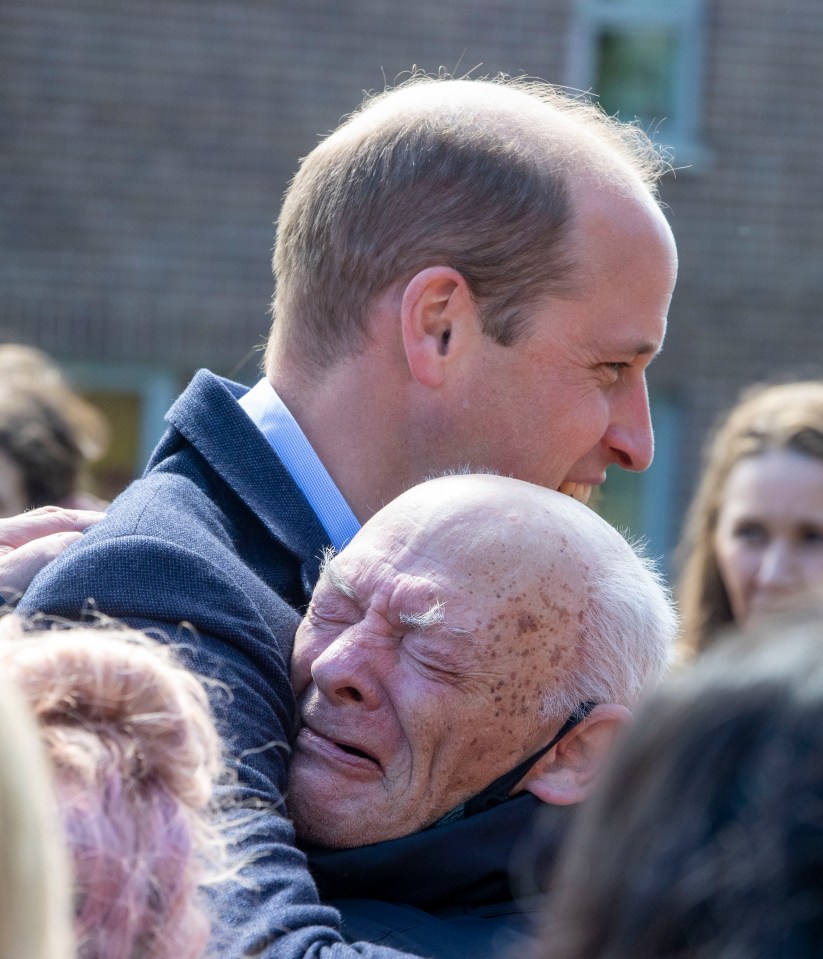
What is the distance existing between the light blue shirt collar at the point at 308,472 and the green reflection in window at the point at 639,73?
6.77m

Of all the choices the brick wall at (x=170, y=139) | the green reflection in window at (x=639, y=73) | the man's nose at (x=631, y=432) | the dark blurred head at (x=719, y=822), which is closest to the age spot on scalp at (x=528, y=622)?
the man's nose at (x=631, y=432)

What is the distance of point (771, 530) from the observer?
4.75 metres

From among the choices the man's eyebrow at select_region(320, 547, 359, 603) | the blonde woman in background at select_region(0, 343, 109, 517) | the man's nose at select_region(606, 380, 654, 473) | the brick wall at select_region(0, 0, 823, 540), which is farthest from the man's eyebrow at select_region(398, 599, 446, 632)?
the brick wall at select_region(0, 0, 823, 540)

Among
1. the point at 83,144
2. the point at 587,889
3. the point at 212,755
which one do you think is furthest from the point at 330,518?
the point at 83,144

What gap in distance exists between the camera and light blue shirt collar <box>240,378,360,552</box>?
2.44m

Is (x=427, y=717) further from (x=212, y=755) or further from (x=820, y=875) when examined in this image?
(x=820, y=875)

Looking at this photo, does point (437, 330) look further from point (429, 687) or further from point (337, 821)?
point (337, 821)

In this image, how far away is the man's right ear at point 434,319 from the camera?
2.50 meters

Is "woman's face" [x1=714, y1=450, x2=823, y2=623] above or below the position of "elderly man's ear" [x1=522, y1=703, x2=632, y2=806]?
below

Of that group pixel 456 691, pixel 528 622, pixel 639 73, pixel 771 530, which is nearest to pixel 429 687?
pixel 456 691

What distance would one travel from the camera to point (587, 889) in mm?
1017

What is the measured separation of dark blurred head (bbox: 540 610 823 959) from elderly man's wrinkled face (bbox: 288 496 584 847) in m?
1.12

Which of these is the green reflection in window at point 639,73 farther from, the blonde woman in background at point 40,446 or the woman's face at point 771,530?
the blonde woman in background at point 40,446

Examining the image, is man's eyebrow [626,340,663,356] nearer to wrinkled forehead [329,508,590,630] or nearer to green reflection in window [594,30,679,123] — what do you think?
wrinkled forehead [329,508,590,630]
